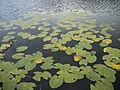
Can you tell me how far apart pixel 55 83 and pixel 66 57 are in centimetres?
73

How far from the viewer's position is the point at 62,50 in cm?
311

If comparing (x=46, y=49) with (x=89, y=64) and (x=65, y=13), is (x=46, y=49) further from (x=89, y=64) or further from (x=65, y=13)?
(x=65, y=13)

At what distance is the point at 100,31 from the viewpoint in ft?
12.5

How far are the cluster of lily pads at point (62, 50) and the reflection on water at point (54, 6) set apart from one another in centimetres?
105

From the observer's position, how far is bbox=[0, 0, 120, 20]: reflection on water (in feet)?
17.9

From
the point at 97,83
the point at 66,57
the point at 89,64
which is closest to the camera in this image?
the point at 97,83

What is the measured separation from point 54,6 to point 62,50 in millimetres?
3564

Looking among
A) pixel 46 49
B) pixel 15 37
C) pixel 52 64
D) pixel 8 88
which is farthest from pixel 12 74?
pixel 15 37

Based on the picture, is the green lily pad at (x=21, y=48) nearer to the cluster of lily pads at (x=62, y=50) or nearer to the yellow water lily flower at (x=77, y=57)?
the cluster of lily pads at (x=62, y=50)

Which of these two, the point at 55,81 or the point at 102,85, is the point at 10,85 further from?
the point at 102,85

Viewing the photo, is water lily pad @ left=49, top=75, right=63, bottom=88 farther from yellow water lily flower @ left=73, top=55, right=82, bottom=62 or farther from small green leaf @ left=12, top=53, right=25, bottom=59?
small green leaf @ left=12, top=53, right=25, bottom=59

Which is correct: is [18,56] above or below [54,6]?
below

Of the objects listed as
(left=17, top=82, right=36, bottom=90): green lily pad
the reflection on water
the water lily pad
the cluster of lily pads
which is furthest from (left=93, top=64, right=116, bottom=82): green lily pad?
the reflection on water

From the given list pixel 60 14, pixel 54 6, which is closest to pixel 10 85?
pixel 60 14
